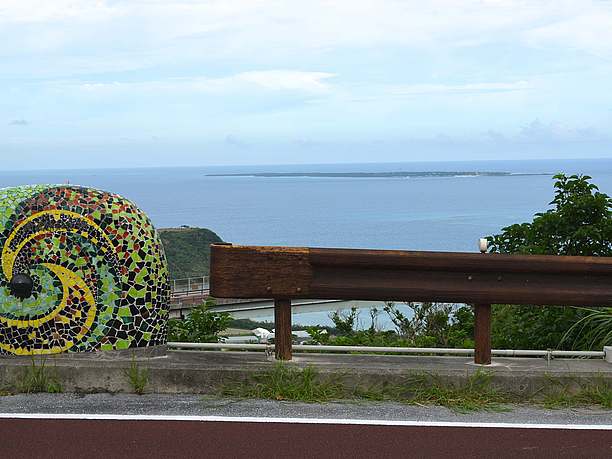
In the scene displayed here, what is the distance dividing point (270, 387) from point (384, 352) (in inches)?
54.9

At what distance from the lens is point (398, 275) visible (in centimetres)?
703

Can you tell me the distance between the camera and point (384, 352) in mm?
7758

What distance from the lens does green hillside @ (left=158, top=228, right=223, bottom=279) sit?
49.1 meters

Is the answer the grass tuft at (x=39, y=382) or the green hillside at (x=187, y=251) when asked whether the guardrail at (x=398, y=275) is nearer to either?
the grass tuft at (x=39, y=382)

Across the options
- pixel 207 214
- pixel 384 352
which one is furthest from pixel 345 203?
pixel 384 352

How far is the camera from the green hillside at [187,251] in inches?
1934

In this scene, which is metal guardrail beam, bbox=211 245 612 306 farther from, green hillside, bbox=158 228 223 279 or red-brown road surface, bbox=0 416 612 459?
green hillside, bbox=158 228 223 279

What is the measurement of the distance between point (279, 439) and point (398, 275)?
1782 millimetres

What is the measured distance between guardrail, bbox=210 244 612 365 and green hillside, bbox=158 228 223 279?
3801 cm

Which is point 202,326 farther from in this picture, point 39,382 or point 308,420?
point 308,420

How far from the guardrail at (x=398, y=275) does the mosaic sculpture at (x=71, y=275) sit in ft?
1.93

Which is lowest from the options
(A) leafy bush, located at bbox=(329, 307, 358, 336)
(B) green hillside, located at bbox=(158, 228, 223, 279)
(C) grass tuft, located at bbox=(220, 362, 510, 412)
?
(C) grass tuft, located at bbox=(220, 362, 510, 412)

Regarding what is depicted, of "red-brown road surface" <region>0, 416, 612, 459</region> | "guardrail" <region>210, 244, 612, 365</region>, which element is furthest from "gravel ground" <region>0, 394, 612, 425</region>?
"guardrail" <region>210, 244, 612, 365</region>

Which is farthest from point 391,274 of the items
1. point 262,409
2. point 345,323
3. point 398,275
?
point 345,323
